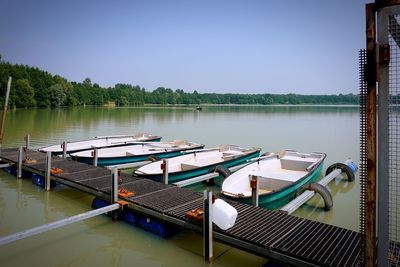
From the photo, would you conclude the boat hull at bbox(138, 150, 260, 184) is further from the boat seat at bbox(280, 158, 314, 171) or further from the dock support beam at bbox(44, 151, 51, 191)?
the dock support beam at bbox(44, 151, 51, 191)

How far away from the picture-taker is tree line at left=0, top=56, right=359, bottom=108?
60.1 metres

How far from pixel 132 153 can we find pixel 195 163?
11.1 feet

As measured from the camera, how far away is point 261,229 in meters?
5.61

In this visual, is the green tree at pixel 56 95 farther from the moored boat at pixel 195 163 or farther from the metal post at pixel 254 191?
the metal post at pixel 254 191

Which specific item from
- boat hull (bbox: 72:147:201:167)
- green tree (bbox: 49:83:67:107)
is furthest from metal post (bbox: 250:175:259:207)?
green tree (bbox: 49:83:67:107)

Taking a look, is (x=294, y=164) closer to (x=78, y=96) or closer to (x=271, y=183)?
(x=271, y=183)

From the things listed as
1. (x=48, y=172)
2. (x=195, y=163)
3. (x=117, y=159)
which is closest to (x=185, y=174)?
(x=195, y=163)

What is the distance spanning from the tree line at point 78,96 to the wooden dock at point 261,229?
42.1 ft

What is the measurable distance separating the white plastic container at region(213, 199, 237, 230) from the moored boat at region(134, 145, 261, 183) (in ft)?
14.9

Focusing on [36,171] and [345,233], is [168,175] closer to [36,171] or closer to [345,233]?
[36,171]

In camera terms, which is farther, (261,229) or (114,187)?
(114,187)

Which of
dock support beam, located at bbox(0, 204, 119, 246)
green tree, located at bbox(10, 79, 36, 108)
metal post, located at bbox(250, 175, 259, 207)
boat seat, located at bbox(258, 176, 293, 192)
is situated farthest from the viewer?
green tree, located at bbox(10, 79, 36, 108)

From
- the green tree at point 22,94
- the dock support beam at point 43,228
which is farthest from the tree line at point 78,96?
the dock support beam at point 43,228

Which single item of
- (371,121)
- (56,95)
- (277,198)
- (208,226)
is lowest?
(277,198)
